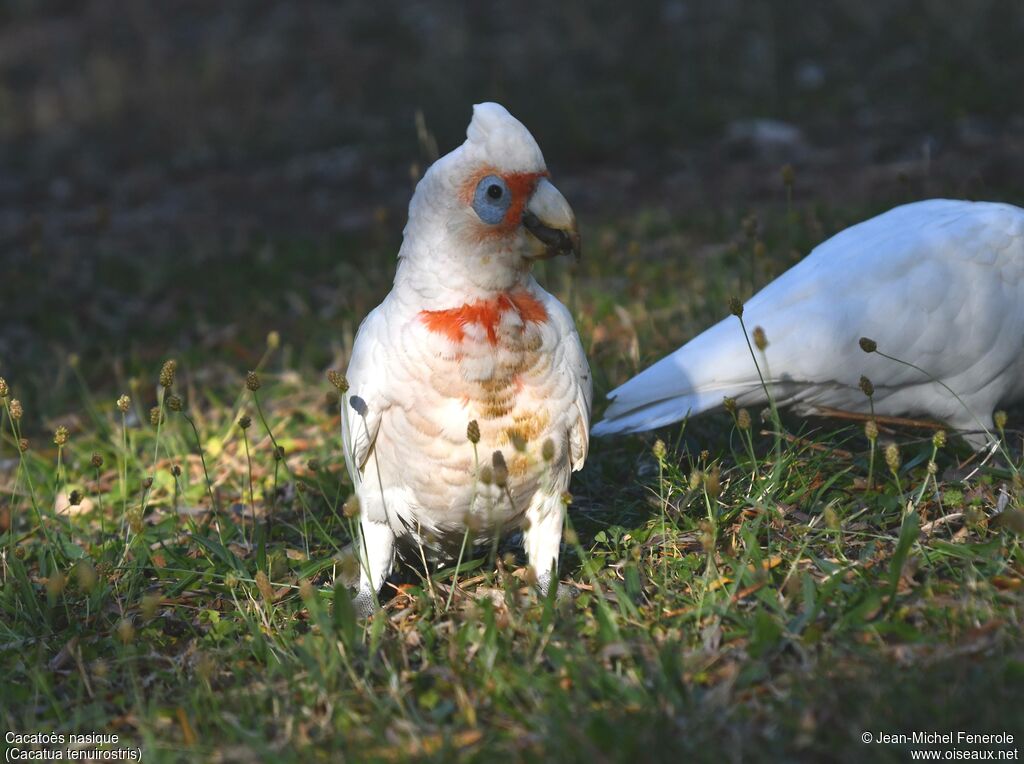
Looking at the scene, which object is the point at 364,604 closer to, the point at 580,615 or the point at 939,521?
the point at 580,615

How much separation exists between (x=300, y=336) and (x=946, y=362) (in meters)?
2.82

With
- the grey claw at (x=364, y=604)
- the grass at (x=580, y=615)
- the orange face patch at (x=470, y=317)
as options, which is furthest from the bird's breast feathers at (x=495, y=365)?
the grey claw at (x=364, y=604)

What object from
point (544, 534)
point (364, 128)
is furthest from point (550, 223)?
point (364, 128)

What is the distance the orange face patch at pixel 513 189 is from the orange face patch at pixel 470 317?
178 millimetres

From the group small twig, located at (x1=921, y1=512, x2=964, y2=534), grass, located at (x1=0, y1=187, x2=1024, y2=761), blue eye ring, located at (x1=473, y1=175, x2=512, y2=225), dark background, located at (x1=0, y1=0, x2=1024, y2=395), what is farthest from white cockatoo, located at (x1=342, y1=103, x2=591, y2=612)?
dark background, located at (x1=0, y1=0, x2=1024, y2=395)

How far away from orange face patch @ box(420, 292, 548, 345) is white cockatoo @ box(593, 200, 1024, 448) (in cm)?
72

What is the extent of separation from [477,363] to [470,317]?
0.11 meters

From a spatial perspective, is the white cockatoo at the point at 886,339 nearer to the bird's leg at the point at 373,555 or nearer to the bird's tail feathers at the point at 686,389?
A: the bird's tail feathers at the point at 686,389

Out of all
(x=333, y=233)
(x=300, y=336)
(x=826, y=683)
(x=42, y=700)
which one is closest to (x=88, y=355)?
(x=300, y=336)

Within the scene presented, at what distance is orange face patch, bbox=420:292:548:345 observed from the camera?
2.53 meters

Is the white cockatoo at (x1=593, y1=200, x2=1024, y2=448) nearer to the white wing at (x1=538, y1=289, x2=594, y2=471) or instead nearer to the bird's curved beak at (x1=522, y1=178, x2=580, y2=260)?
the white wing at (x1=538, y1=289, x2=594, y2=471)

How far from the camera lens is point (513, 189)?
8.00 ft

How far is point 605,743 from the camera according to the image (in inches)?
78.3

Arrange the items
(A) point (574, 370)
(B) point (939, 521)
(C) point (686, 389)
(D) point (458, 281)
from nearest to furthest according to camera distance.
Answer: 1. (D) point (458, 281)
2. (A) point (574, 370)
3. (B) point (939, 521)
4. (C) point (686, 389)
